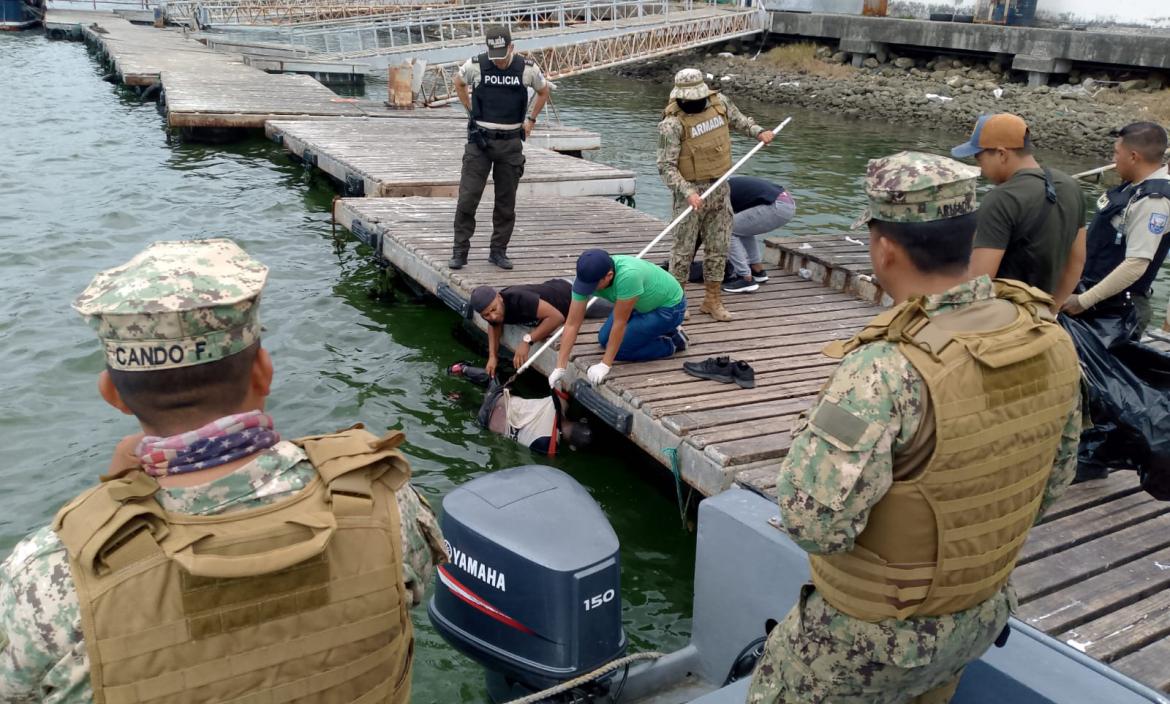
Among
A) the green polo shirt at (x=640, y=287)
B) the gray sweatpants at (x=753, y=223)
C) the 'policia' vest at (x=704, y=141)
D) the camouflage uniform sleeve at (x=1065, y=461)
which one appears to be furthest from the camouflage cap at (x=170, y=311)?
the gray sweatpants at (x=753, y=223)

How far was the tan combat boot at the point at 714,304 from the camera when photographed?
688 cm

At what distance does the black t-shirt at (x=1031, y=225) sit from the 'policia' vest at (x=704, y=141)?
263 centimetres

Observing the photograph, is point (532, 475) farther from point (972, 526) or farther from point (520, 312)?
point (520, 312)

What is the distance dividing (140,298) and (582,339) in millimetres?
4921

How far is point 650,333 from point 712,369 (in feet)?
1.51

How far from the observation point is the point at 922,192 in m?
2.16

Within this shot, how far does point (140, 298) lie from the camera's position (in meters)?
1.59

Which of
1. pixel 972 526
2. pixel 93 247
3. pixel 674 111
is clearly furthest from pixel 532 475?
pixel 93 247

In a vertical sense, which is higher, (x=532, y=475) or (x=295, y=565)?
(x=295, y=565)

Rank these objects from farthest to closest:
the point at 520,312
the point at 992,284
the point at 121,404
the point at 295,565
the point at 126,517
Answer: the point at 520,312 < the point at 992,284 < the point at 121,404 < the point at 295,565 < the point at 126,517

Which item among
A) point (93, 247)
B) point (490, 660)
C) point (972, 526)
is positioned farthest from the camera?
point (93, 247)

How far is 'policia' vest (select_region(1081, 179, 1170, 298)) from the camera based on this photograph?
4.46 m

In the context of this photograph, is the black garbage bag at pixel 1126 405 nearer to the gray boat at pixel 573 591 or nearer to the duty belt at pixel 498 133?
the gray boat at pixel 573 591

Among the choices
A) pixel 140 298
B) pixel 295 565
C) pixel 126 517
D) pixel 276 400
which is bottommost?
pixel 276 400
